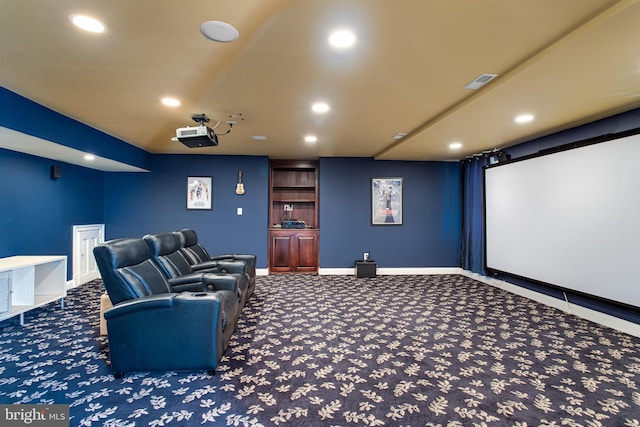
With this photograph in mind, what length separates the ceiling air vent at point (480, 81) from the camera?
2604mm

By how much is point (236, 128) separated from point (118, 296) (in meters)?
2.62

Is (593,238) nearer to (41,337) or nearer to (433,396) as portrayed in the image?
(433,396)

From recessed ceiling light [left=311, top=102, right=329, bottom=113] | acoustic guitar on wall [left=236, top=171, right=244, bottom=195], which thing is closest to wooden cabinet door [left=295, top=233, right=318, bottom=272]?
acoustic guitar on wall [left=236, top=171, right=244, bottom=195]

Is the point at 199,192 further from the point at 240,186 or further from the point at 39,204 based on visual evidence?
the point at 39,204

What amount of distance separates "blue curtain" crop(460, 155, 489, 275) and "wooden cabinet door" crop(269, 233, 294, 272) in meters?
3.61

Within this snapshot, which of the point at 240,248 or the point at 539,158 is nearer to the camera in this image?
the point at 539,158

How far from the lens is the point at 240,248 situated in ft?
20.6

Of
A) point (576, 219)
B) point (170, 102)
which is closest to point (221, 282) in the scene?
point (170, 102)

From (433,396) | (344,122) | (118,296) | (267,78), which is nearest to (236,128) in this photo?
(344,122)

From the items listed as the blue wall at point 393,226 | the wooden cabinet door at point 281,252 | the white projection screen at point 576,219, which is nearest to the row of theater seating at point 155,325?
the wooden cabinet door at point 281,252

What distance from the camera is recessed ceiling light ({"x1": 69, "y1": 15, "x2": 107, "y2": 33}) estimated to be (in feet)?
6.02

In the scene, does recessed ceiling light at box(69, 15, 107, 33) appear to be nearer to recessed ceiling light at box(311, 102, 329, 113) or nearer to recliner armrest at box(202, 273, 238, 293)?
recessed ceiling light at box(311, 102, 329, 113)

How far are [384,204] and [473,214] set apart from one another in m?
1.73

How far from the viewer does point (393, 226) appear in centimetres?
657
